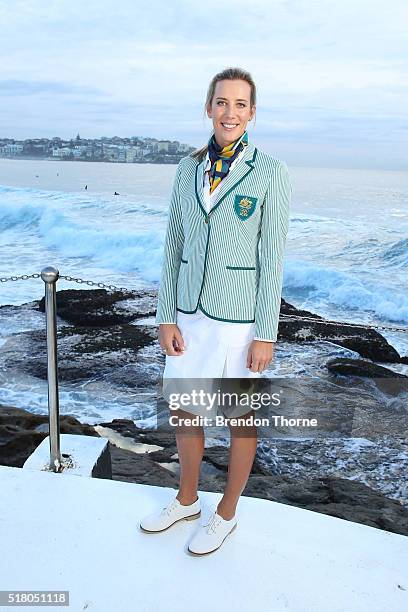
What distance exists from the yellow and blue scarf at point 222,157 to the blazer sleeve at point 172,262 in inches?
5.7

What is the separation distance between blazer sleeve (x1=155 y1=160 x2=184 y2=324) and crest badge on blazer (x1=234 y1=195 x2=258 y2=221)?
22 centimetres

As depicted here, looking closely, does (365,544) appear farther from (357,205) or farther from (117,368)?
(357,205)

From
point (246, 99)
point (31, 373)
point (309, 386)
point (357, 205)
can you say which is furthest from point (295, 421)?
point (357, 205)

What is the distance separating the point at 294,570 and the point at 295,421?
388 cm

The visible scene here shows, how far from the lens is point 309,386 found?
20.9ft

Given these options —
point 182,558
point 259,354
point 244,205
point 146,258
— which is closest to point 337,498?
point 182,558

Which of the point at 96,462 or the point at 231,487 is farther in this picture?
the point at 96,462

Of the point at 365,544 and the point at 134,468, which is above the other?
the point at 365,544

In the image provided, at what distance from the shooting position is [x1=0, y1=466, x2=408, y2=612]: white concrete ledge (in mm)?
1681

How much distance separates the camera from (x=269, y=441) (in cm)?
489

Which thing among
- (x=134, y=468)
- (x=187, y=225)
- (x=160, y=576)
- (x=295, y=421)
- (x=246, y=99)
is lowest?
(x=295, y=421)

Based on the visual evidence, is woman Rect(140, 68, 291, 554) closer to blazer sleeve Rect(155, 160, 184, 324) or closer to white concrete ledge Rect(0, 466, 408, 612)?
blazer sleeve Rect(155, 160, 184, 324)

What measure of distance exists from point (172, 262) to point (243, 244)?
0.94ft

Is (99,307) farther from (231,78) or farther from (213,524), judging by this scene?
(231,78)
